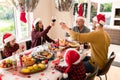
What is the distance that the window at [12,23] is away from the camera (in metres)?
3.10

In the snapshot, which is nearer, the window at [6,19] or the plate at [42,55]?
the plate at [42,55]

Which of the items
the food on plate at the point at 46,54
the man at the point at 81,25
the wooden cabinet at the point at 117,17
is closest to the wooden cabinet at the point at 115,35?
the wooden cabinet at the point at 117,17

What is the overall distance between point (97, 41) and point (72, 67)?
61cm

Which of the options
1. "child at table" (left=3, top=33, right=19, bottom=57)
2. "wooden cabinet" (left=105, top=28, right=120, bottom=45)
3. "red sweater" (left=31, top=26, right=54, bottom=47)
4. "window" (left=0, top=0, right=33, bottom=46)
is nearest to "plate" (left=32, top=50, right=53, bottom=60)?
"child at table" (left=3, top=33, right=19, bottom=57)

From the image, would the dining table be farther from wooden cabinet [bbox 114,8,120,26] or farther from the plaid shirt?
wooden cabinet [bbox 114,8,120,26]

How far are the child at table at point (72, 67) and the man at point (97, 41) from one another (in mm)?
434

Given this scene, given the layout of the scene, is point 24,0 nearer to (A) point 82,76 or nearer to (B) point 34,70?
(B) point 34,70

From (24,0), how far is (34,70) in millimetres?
1567

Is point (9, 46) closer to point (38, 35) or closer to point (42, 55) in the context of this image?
point (42, 55)

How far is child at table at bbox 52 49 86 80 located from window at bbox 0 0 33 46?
200cm

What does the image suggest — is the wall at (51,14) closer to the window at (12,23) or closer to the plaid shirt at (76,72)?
the window at (12,23)

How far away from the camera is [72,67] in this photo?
1.52m

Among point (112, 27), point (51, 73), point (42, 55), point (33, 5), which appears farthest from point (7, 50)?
point (112, 27)

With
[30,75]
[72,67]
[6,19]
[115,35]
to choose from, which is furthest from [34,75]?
[115,35]
